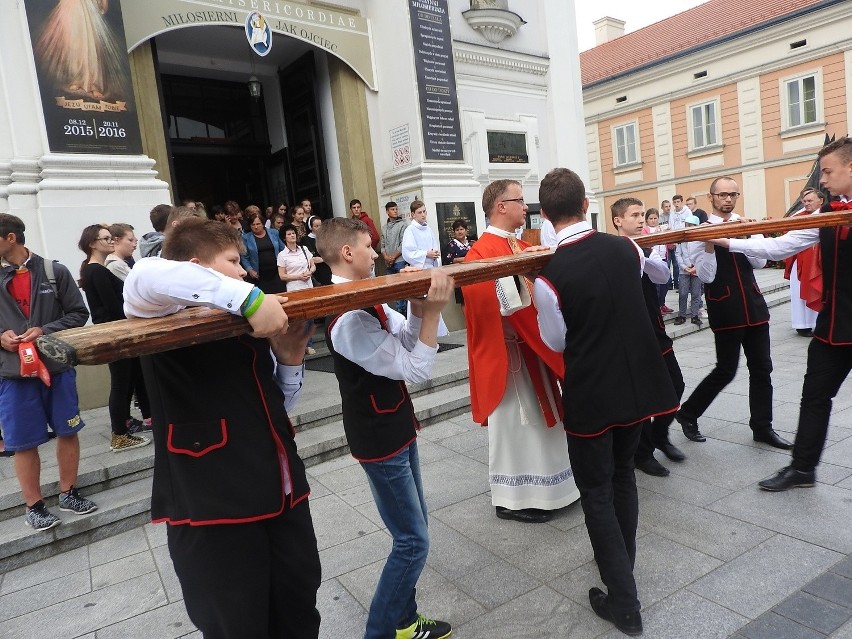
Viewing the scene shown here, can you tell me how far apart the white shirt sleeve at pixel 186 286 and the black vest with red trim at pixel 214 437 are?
20 centimetres

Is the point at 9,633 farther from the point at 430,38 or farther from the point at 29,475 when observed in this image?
the point at 430,38

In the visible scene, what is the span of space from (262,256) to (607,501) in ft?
19.7

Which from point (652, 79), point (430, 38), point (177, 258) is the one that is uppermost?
point (652, 79)

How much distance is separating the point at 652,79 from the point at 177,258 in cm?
2695

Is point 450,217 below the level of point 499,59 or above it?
below

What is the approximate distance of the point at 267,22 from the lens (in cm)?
820

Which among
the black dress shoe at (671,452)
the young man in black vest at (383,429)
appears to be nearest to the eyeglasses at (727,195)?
the black dress shoe at (671,452)

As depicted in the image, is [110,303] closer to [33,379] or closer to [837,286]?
[33,379]

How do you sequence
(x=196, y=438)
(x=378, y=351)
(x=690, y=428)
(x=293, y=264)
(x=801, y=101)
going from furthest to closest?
(x=801, y=101) → (x=293, y=264) → (x=690, y=428) → (x=378, y=351) → (x=196, y=438)

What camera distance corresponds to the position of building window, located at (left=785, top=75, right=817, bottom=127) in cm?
2058

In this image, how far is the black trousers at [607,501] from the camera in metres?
2.46

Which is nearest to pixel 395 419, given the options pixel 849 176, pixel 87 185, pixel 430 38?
pixel 849 176

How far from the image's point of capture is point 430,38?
29.8 feet

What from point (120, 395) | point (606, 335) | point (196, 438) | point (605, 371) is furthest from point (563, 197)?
point (120, 395)
